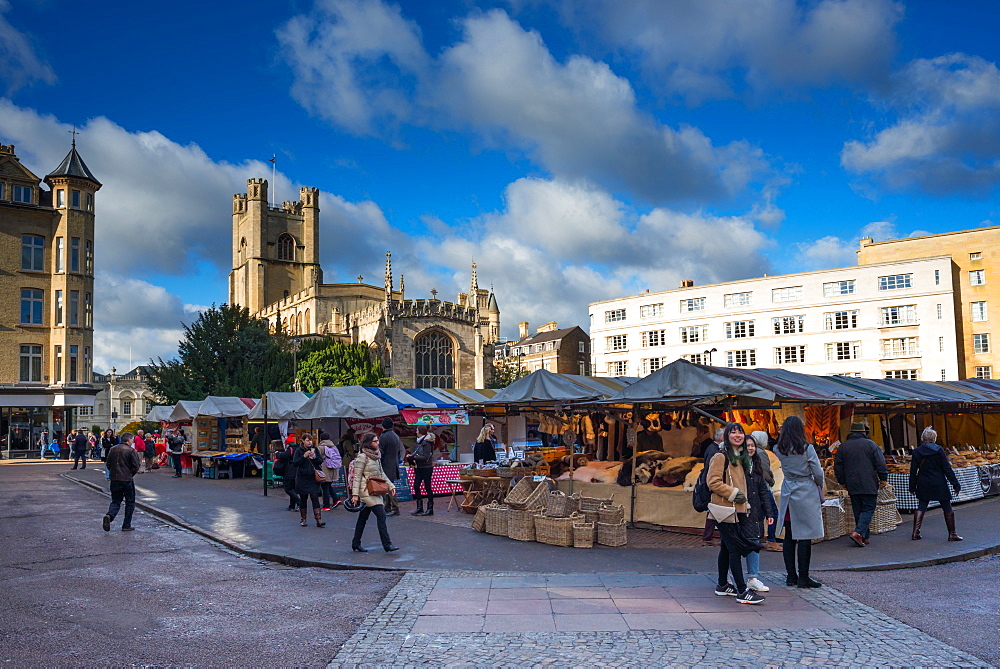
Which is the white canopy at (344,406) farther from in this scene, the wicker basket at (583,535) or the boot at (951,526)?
the boot at (951,526)

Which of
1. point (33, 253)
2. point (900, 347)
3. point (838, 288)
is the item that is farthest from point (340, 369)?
point (900, 347)

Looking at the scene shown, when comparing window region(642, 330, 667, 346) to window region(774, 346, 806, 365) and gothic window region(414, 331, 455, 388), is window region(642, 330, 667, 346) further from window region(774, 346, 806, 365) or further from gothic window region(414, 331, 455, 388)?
gothic window region(414, 331, 455, 388)

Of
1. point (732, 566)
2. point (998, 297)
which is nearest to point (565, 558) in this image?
point (732, 566)

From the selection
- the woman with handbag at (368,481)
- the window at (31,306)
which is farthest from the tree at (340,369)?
the woman with handbag at (368,481)

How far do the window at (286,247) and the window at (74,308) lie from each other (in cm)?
3904

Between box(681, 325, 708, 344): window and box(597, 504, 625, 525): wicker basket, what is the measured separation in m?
47.7

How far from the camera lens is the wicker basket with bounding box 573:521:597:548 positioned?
34.3ft

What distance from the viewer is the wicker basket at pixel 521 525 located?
11094 millimetres

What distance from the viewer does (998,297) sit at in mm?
51938

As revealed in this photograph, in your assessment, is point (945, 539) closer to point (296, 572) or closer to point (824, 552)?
point (824, 552)

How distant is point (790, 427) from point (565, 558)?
3.56m

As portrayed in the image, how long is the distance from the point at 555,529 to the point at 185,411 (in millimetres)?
20793

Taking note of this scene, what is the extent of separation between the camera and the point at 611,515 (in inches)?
422

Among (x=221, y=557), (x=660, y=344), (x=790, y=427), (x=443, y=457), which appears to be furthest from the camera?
(x=660, y=344)
